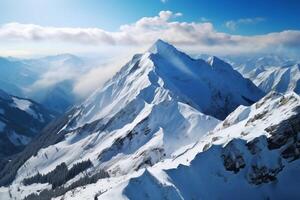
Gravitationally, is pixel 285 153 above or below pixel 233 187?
above

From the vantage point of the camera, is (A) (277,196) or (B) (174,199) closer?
(B) (174,199)

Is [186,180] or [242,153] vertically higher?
[242,153]

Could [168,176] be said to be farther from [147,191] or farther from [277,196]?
[277,196]

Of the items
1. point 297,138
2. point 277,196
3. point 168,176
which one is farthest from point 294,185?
point 168,176

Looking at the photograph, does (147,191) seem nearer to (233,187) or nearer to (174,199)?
(174,199)

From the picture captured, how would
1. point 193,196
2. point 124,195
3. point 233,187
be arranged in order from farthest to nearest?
point 233,187 → point 193,196 → point 124,195

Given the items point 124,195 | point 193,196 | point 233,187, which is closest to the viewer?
point 124,195

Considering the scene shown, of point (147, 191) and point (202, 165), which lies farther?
point (202, 165)

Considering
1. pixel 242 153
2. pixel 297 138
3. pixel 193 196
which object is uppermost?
pixel 297 138

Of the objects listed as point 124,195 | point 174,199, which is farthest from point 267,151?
point 124,195
